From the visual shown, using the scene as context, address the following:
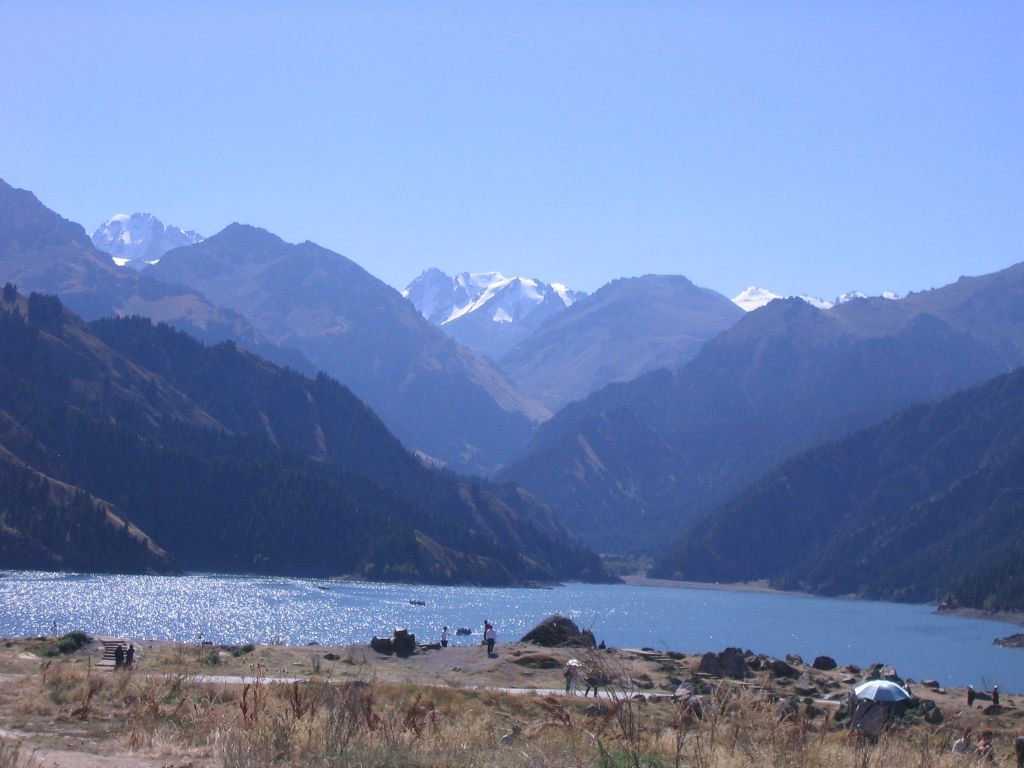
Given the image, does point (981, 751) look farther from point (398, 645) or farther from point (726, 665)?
point (398, 645)

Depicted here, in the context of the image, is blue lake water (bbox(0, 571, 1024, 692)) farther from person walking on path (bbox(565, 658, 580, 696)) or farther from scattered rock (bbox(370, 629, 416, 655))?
person walking on path (bbox(565, 658, 580, 696))

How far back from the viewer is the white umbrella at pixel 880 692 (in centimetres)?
4166

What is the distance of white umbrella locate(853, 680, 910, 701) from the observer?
1640 inches

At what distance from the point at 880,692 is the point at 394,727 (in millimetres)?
20763

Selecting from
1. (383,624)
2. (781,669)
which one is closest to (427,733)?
(781,669)

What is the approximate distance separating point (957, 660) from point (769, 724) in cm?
11298

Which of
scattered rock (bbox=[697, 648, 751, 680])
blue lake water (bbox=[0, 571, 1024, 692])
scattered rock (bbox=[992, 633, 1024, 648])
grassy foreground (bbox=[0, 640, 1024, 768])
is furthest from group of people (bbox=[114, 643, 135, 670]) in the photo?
scattered rock (bbox=[992, 633, 1024, 648])

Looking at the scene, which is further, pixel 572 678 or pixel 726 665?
pixel 726 665

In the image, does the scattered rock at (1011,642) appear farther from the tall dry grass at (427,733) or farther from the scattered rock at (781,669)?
the tall dry grass at (427,733)

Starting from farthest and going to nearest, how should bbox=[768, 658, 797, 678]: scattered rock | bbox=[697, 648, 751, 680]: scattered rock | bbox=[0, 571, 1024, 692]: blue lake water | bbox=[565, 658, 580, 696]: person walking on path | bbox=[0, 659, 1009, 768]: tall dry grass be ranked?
bbox=[0, 571, 1024, 692]: blue lake water
bbox=[768, 658, 797, 678]: scattered rock
bbox=[697, 648, 751, 680]: scattered rock
bbox=[565, 658, 580, 696]: person walking on path
bbox=[0, 659, 1009, 768]: tall dry grass

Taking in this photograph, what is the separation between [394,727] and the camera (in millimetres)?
28172

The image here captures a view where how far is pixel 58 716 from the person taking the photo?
3250cm

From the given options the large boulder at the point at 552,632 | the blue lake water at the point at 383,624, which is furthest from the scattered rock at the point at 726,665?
the blue lake water at the point at 383,624

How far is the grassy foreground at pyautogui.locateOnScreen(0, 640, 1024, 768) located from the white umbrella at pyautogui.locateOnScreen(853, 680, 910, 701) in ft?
2.97
